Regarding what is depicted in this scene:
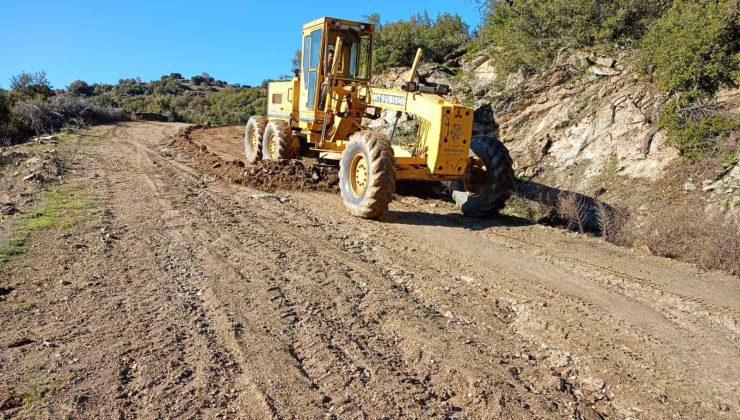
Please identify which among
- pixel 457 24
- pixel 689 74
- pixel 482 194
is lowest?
pixel 482 194

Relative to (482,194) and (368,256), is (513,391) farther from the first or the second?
(482,194)

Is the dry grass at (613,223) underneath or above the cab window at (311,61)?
underneath

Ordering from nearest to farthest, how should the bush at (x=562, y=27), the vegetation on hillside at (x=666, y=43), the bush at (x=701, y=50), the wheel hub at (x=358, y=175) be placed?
the wheel hub at (x=358, y=175)
the vegetation on hillside at (x=666, y=43)
the bush at (x=701, y=50)
the bush at (x=562, y=27)

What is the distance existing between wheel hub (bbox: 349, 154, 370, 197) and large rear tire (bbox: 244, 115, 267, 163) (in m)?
5.45

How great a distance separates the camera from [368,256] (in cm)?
659

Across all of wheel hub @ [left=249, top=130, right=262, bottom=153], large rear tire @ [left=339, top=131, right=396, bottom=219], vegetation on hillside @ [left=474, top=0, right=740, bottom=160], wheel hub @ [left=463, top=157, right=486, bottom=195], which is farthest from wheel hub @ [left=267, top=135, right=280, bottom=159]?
vegetation on hillside @ [left=474, top=0, right=740, bottom=160]

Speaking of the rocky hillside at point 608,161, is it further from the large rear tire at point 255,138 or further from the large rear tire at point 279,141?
the large rear tire at point 255,138

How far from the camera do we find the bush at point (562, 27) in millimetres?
12875

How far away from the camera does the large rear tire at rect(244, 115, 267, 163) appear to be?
14000 mm

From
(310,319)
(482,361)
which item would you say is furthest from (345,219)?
(482,361)

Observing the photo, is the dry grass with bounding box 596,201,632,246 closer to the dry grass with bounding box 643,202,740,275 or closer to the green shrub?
the dry grass with bounding box 643,202,740,275

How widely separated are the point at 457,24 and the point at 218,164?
431 inches

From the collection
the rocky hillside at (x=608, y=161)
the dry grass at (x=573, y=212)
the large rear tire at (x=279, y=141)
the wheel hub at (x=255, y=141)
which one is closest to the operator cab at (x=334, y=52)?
the large rear tire at (x=279, y=141)

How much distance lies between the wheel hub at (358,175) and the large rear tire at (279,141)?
12.6 feet
